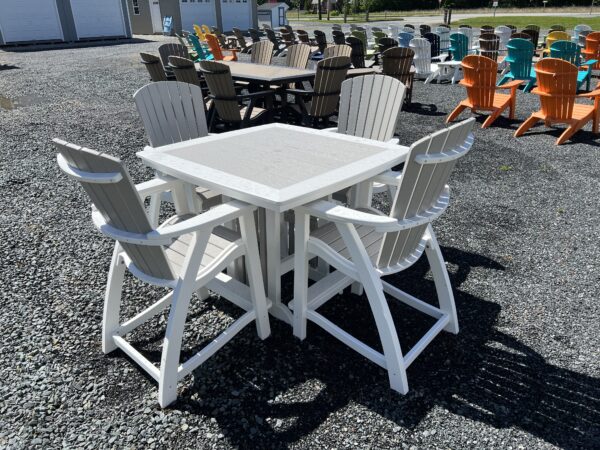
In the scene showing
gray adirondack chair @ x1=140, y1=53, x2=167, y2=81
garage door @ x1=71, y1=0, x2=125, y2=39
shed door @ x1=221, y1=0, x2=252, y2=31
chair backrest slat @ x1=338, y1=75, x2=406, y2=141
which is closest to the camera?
chair backrest slat @ x1=338, y1=75, x2=406, y2=141

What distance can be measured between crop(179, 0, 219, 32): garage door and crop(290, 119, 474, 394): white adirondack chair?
23.9 m

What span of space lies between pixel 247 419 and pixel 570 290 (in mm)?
2049

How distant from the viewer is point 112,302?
7.05 ft

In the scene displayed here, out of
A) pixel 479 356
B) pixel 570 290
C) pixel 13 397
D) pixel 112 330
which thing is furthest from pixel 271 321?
pixel 570 290

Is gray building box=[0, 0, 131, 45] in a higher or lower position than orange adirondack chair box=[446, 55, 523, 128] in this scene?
higher

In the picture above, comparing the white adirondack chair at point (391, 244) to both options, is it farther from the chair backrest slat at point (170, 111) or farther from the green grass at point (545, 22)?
the green grass at point (545, 22)

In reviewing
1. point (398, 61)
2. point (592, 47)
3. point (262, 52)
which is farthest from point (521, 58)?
point (262, 52)

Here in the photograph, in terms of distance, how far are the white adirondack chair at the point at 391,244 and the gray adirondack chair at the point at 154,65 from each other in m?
3.98

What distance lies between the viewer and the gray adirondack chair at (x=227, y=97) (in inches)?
190

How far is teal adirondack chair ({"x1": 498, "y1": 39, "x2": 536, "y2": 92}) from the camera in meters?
7.06

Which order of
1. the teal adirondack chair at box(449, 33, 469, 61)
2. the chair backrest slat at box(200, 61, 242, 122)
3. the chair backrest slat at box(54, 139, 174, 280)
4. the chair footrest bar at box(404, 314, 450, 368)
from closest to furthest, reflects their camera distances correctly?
the chair backrest slat at box(54, 139, 174, 280), the chair footrest bar at box(404, 314, 450, 368), the chair backrest slat at box(200, 61, 242, 122), the teal adirondack chair at box(449, 33, 469, 61)

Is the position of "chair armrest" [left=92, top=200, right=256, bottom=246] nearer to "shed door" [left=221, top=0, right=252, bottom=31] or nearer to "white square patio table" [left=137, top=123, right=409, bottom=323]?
"white square patio table" [left=137, top=123, right=409, bottom=323]

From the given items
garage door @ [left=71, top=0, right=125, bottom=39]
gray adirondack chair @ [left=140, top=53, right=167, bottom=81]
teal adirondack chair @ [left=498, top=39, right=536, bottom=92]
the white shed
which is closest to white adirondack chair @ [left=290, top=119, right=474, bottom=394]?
gray adirondack chair @ [left=140, top=53, right=167, bottom=81]

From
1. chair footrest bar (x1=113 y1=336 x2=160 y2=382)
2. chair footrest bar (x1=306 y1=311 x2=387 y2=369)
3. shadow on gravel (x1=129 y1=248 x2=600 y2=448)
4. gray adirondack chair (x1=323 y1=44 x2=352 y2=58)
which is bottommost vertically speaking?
shadow on gravel (x1=129 y1=248 x2=600 y2=448)
